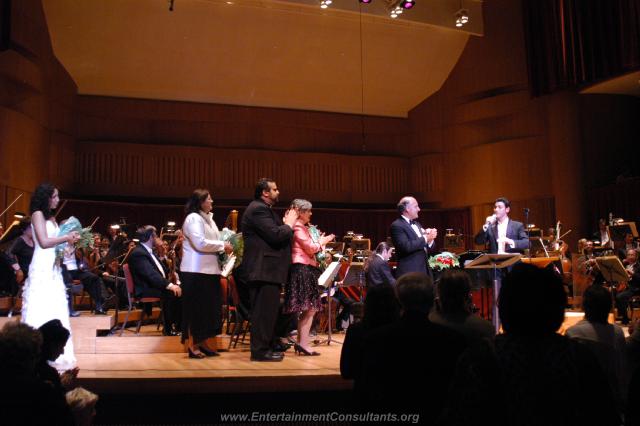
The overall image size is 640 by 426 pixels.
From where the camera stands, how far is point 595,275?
30.0ft

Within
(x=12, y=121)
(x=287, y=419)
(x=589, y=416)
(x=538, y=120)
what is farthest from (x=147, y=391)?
(x=538, y=120)

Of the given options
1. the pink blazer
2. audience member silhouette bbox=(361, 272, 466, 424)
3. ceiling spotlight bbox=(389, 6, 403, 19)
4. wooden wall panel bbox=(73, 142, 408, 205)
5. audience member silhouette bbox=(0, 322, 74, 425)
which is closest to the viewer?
audience member silhouette bbox=(0, 322, 74, 425)

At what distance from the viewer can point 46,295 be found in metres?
4.63

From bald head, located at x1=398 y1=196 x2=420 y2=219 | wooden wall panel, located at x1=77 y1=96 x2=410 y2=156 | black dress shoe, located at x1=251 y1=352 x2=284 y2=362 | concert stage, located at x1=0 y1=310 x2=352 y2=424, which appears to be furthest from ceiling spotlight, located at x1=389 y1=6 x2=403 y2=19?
concert stage, located at x1=0 y1=310 x2=352 y2=424

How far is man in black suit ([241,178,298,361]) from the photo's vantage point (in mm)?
5234

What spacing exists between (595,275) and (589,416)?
827cm

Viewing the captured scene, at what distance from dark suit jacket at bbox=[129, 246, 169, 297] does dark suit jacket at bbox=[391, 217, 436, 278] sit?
253cm

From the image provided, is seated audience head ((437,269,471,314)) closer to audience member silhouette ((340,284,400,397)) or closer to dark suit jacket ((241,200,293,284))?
audience member silhouette ((340,284,400,397))

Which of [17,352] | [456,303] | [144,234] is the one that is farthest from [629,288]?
[17,352]

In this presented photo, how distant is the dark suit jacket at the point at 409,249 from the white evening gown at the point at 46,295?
2911 mm

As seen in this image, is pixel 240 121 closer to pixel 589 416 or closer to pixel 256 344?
pixel 256 344

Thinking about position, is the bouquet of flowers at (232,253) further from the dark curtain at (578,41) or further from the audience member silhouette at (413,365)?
the dark curtain at (578,41)

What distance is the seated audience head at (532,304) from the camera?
1.68 m

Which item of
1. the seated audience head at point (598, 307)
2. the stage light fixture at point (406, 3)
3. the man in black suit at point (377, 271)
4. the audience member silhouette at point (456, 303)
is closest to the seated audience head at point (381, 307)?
the audience member silhouette at point (456, 303)
